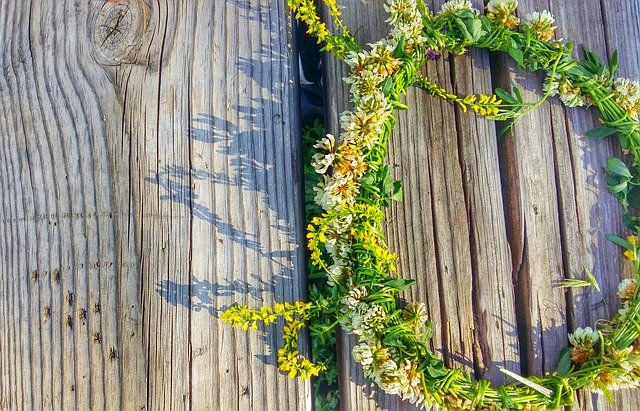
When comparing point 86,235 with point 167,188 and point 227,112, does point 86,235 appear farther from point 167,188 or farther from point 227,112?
point 227,112

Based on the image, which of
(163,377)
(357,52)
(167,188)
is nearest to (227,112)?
(167,188)

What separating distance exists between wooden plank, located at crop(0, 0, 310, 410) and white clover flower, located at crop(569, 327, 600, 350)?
82 centimetres

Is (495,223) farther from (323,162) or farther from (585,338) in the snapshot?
(323,162)

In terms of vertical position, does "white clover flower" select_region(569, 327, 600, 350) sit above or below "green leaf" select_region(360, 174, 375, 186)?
below

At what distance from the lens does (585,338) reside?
1789mm

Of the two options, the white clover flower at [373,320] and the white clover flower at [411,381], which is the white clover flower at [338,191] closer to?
the white clover flower at [373,320]

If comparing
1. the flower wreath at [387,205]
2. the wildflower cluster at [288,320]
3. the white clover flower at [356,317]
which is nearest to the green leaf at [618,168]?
the flower wreath at [387,205]

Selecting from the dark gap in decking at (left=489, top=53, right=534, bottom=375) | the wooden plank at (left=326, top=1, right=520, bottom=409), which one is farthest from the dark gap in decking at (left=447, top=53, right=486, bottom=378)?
the dark gap in decking at (left=489, top=53, right=534, bottom=375)

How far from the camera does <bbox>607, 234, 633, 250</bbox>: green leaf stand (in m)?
1.87

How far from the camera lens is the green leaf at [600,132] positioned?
74.9 inches

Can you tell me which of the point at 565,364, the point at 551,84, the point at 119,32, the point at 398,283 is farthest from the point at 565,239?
the point at 119,32

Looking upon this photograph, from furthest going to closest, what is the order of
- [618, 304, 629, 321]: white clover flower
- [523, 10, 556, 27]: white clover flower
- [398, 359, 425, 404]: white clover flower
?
[523, 10, 556, 27]: white clover flower
[618, 304, 629, 321]: white clover flower
[398, 359, 425, 404]: white clover flower

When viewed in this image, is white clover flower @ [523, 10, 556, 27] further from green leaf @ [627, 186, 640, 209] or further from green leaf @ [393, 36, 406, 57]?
green leaf @ [627, 186, 640, 209]

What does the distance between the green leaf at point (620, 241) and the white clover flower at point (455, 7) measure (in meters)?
0.81
